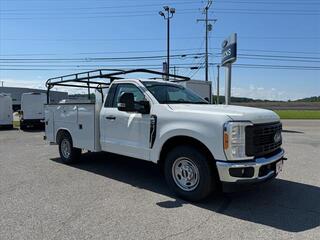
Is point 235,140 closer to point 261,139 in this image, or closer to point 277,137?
point 261,139

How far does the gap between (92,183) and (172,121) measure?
2293 millimetres

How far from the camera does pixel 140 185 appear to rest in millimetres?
6719

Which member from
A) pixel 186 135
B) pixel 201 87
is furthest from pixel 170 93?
pixel 201 87

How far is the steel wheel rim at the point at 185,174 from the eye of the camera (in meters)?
5.55

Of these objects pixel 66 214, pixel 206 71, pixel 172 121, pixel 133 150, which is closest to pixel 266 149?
pixel 172 121

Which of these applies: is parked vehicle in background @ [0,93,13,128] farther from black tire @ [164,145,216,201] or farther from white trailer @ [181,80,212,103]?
black tire @ [164,145,216,201]

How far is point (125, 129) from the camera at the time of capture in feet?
22.4

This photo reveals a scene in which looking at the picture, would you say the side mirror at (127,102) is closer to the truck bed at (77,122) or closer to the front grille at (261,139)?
the truck bed at (77,122)

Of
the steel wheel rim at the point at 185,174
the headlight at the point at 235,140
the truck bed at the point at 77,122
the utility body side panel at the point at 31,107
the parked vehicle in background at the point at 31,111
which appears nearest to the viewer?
the headlight at the point at 235,140

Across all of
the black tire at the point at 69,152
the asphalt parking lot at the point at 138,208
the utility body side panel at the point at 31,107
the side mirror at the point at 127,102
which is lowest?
the asphalt parking lot at the point at 138,208

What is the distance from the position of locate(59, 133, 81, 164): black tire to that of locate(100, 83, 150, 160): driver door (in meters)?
1.55

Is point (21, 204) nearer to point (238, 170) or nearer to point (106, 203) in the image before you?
point (106, 203)

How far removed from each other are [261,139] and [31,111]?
21333mm

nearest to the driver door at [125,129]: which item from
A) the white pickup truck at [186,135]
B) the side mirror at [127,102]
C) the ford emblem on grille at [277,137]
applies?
the white pickup truck at [186,135]
